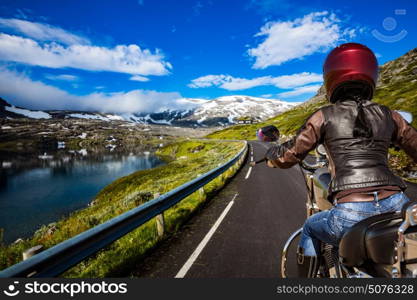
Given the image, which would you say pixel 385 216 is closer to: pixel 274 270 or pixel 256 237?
pixel 274 270

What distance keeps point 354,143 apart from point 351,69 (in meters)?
0.72

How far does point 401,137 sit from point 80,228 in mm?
7808

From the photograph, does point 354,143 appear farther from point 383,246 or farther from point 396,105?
point 396,105

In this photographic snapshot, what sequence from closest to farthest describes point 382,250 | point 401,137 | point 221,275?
1. point 382,250
2. point 401,137
3. point 221,275

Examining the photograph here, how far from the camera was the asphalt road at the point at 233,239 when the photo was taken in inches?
166

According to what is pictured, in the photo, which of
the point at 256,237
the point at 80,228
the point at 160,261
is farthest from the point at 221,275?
the point at 80,228

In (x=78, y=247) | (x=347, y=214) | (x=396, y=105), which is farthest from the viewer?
(x=396, y=105)

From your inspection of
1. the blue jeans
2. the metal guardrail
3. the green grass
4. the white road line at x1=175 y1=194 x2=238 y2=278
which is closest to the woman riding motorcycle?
the blue jeans

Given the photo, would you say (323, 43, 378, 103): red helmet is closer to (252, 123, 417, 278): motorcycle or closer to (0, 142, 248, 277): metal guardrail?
(252, 123, 417, 278): motorcycle

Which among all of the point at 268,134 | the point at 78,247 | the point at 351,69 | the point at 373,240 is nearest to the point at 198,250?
the point at 78,247

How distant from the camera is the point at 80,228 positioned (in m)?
7.39

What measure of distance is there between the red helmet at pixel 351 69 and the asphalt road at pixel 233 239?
2.96 meters

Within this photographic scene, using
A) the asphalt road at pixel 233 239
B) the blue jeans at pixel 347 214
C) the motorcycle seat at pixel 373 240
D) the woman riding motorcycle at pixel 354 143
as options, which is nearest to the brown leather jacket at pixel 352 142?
the woman riding motorcycle at pixel 354 143

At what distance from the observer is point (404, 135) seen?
2.34 metres
